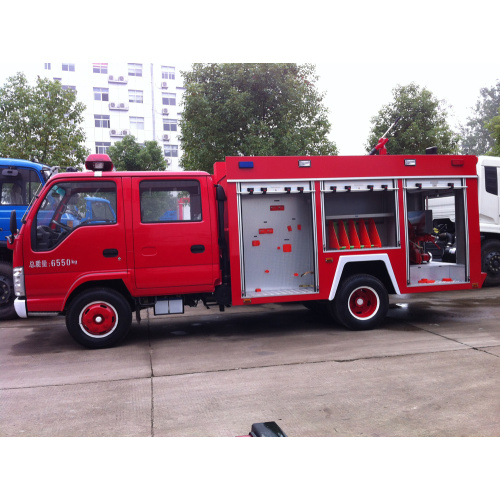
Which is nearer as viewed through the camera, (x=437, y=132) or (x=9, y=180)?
(x=9, y=180)

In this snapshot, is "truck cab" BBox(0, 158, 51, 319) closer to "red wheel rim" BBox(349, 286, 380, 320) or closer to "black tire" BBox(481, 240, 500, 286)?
"red wheel rim" BBox(349, 286, 380, 320)

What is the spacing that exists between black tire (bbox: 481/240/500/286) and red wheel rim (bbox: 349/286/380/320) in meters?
4.97

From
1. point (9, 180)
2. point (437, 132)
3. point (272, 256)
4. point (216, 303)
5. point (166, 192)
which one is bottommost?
point (216, 303)

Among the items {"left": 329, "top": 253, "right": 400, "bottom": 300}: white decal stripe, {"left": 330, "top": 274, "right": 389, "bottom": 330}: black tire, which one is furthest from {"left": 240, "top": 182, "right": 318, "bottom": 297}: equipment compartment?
{"left": 330, "top": 274, "right": 389, "bottom": 330}: black tire

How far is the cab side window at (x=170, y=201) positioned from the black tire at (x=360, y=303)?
2.37 m

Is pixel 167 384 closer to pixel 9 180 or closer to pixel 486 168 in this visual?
pixel 9 180

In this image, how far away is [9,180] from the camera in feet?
28.8

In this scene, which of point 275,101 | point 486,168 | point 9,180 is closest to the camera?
point 9,180

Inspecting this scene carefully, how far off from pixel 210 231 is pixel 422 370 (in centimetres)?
323

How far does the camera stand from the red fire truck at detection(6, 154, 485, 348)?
253 inches

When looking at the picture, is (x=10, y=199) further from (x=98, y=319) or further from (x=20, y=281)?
(x=98, y=319)

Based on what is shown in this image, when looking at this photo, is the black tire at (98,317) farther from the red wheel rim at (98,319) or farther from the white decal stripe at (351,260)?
the white decal stripe at (351,260)

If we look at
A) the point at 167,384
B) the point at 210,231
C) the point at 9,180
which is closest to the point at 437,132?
the point at 210,231

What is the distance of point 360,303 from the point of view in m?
7.30
